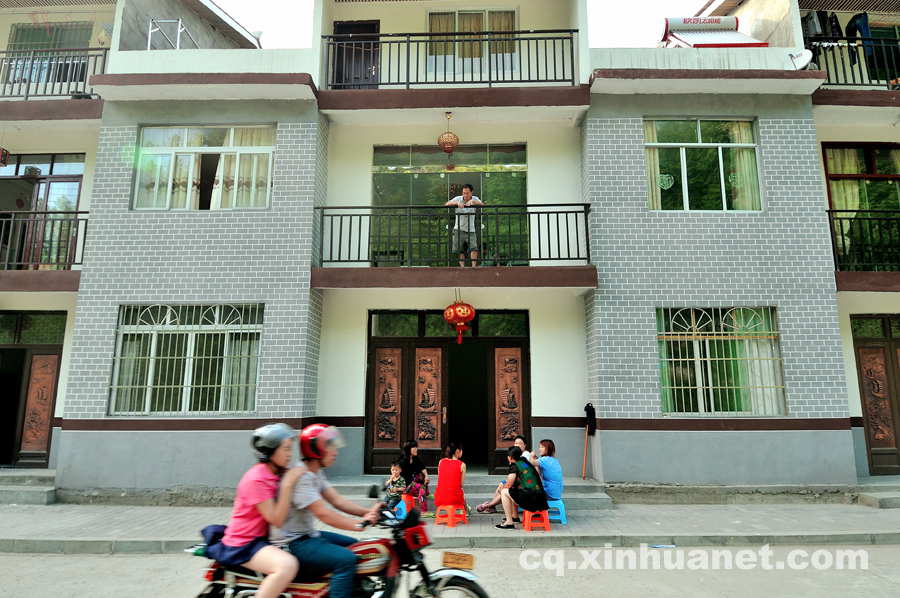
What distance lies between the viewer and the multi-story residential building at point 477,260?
9.04 metres

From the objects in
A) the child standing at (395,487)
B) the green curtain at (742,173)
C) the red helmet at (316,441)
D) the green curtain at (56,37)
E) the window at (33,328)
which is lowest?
the child standing at (395,487)

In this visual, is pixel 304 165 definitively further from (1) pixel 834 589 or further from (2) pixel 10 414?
(1) pixel 834 589

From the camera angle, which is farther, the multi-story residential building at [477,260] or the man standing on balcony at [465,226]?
the man standing on balcony at [465,226]

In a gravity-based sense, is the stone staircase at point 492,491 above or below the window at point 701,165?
below

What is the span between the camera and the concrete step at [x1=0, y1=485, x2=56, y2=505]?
28.2ft

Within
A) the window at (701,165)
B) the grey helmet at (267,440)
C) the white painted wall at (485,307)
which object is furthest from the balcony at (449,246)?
the grey helmet at (267,440)

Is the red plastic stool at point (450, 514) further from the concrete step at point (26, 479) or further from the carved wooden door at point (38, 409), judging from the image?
the carved wooden door at point (38, 409)

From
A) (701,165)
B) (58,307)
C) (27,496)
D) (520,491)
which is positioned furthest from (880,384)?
(58,307)

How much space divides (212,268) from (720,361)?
8.78 metres

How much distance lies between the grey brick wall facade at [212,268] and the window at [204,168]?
0.28 metres

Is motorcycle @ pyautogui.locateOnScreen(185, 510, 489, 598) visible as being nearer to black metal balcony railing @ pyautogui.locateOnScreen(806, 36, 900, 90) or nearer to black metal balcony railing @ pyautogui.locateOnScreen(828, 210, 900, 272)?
black metal balcony railing @ pyautogui.locateOnScreen(828, 210, 900, 272)

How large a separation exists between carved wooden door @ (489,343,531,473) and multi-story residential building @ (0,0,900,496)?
0.04 meters

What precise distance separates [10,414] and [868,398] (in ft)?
53.6

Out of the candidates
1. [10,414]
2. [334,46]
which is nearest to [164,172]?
[334,46]
